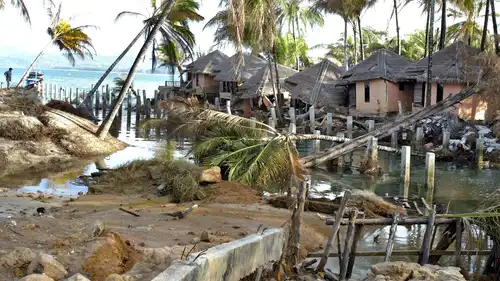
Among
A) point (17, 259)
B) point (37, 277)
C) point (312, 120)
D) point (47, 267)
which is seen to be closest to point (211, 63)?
point (312, 120)

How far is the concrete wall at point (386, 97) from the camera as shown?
1249 inches

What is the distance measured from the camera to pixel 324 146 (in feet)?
99.2

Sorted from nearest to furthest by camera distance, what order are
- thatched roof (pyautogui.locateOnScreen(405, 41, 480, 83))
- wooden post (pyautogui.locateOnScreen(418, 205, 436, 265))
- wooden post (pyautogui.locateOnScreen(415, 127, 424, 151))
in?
wooden post (pyautogui.locateOnScreen(418, 205, 436, 265)), wooden post (pyautogui.locateOnScreen(415, 127, 424, 151)), thatched roof (pyautogui.locateOnScreen(405, 41, 480, 83))

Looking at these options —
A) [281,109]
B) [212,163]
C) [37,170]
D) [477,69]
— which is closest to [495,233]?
[212,163]

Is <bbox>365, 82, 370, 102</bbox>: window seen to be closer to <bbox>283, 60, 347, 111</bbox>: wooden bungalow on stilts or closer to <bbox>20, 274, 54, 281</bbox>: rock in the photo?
<bbox>283, 60, 347, 111</bbox>: wooden bungalow on stilts

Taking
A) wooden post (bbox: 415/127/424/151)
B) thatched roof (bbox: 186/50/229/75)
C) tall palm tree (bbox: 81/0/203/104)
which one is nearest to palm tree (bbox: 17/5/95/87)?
tall palm tree (bbox: 81/0/203/104)

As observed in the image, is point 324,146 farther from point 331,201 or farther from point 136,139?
point 331,201

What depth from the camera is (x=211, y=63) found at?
46.6 meters

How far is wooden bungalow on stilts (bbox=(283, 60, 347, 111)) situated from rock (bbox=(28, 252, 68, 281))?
2966 cm

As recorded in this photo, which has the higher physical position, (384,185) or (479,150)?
(479,150)

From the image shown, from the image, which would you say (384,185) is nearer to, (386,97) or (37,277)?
(386,97)

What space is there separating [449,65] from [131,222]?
2245 centimetres

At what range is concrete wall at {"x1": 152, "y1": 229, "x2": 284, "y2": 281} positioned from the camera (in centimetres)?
486

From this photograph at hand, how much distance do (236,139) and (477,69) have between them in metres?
11.9
